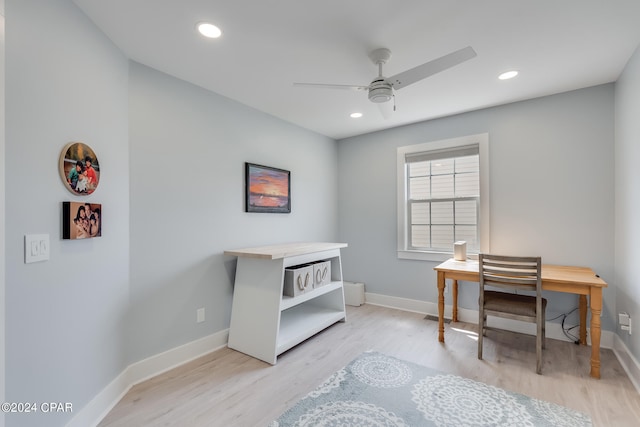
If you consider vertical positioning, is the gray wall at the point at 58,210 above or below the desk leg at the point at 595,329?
above

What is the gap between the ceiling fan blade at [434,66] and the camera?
166cm

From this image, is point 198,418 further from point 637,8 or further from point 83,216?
point 637,8

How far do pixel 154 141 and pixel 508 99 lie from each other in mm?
3405

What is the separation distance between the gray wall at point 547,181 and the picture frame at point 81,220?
10.5 feet

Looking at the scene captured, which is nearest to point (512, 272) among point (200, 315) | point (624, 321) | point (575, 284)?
point (575, 284)

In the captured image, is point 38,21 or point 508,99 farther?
point 508,99

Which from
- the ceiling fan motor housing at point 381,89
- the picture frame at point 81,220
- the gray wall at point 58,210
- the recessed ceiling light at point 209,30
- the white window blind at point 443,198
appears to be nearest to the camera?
the gray wall at point 58,210

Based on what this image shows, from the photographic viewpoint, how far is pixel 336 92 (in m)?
2.71

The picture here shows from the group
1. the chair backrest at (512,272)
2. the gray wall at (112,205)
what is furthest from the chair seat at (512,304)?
the gray wall at (112,205)

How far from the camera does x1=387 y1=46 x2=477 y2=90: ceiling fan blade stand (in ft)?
5.43

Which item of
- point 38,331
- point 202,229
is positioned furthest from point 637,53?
point 38,331

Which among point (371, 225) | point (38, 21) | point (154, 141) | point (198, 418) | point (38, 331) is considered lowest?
point (198, 418)

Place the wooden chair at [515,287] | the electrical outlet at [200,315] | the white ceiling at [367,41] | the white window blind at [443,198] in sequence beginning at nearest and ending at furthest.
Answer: the white ceiling at [367,41] → the wooden chair at [515,287] → the electrical outlet at [200,315] → the white window blind at [443,198]

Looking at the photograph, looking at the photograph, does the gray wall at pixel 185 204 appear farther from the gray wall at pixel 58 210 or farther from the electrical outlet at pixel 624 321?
the electrical outlet at pixel 624 321
